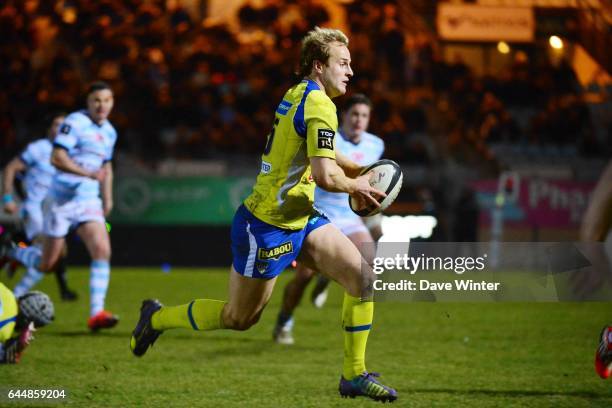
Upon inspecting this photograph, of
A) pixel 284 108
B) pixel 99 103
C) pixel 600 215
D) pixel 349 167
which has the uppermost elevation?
pixel 99 103

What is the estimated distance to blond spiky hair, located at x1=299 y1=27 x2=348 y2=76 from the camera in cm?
539

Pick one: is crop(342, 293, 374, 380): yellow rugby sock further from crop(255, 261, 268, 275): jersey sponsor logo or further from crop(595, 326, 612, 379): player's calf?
crop(595, 326, 612, 379): player's calf

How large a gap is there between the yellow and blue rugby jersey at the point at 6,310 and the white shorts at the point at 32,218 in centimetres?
615

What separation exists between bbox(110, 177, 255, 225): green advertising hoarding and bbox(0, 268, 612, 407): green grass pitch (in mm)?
5409

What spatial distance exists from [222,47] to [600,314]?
12345 mm

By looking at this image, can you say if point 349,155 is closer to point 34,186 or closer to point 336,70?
point 336,70

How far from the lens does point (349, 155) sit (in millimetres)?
9141

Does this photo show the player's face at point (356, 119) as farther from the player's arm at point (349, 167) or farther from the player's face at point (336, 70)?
the player's face at point (336, 70)

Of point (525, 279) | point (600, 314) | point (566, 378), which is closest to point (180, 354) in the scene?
point (566, 378)

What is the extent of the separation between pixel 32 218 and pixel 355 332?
795cm

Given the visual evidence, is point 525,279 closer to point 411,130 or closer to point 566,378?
point 411,130

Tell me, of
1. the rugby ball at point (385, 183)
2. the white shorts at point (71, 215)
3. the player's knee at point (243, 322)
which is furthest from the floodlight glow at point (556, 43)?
the player's knee at point (243, 322)

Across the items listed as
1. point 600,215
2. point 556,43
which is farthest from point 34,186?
point 556,43

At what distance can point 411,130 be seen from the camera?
19828mm
